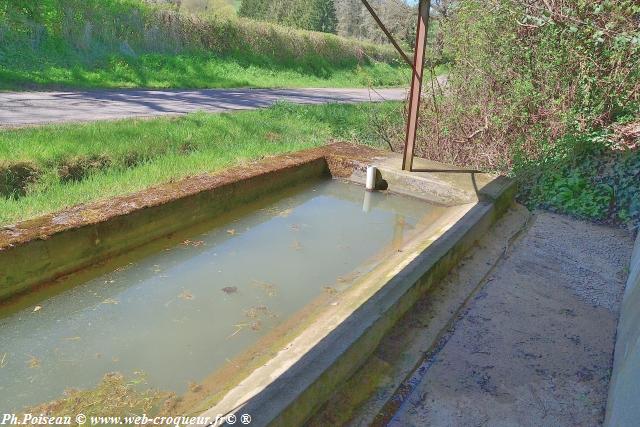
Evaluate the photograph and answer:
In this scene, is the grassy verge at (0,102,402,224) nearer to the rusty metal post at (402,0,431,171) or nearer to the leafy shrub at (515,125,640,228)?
the rusty metal post at (402,0,431,171)

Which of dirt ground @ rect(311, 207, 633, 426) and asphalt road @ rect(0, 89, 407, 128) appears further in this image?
asphalt road @ rect(0, 89, 407, 128)

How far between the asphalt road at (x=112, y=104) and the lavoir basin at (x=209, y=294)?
12.0 ft

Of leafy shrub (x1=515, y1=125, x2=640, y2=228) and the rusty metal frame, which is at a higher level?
the rusty metal frame

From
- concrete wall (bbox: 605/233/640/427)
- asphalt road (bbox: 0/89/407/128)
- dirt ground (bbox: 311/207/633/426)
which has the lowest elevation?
dirt ground (bbox: 311/207/633/426)

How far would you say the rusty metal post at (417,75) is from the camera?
5352 mm

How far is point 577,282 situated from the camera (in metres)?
4.20

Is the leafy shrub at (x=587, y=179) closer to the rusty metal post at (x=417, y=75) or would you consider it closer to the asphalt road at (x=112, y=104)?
the rusty metal post at (x=417, y=75)

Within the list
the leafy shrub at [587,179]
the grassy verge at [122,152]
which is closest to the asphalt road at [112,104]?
the grassy verge at [122,152]

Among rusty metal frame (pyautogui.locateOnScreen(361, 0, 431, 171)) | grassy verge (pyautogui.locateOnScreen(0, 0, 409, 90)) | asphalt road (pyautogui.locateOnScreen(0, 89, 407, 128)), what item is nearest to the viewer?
rusty metal frame (pyautogui.locateOnScreen(361, 0, 431, 171))

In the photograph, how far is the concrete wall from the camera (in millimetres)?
2037

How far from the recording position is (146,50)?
15117mm

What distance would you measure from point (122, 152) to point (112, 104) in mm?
3903

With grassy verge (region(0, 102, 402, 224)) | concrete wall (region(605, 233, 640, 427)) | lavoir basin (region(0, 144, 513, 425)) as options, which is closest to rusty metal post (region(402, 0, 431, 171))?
lavoir basin (region(0, 144, 513, 425))

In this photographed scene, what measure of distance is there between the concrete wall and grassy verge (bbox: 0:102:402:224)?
152 inches
